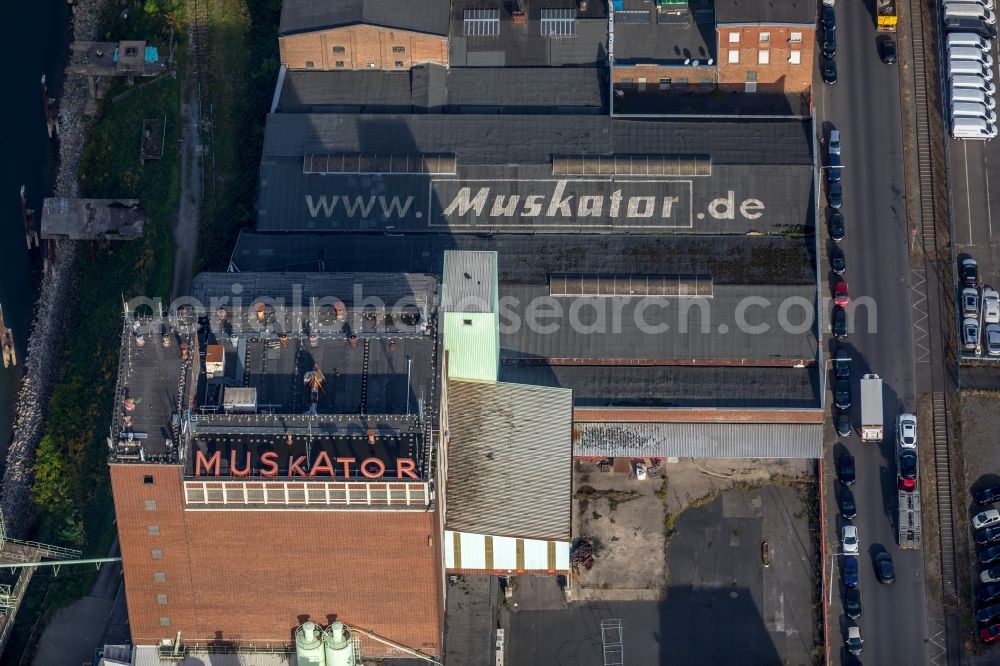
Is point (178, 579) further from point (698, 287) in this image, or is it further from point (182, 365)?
point (698, 287)

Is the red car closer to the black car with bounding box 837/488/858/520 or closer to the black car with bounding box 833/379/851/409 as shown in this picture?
the black car with bounding box 833/379/851/409

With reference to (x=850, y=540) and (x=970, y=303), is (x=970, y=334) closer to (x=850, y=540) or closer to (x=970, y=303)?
(x=970, y=303)

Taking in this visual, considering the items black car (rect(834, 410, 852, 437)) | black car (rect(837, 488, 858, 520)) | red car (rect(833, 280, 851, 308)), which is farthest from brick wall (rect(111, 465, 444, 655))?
red car (rect(833, 280, 851, 308))

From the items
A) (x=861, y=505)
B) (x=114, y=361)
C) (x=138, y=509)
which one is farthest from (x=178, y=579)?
(x=861, y=505)

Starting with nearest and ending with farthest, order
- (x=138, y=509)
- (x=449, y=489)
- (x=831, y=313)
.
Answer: (x=138, y=509) → (x=449, y=489) → (x=831, y=313)

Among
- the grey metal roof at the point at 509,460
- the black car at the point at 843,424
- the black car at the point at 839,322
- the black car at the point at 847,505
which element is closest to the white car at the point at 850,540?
the black car at the point at 847,505

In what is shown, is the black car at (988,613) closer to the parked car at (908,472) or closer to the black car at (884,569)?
the black car at (884,569)

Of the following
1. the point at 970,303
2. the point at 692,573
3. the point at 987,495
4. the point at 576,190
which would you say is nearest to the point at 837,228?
the point at 970,303
